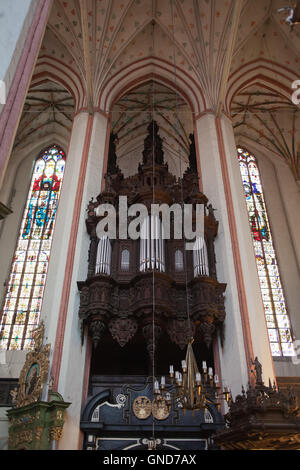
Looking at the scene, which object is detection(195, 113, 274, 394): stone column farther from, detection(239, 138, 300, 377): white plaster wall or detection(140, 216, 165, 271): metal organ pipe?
detection(239, 138, 300, 377): white plaster wall

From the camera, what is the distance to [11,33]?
6062 millimetres

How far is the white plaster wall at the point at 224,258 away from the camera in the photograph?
29.0 ft

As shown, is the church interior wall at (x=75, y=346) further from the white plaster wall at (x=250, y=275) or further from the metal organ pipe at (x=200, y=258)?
the white plaster wall at (x=250, y=275)

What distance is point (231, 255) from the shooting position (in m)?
10.4

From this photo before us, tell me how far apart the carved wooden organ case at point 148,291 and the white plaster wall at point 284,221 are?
17.6 ft

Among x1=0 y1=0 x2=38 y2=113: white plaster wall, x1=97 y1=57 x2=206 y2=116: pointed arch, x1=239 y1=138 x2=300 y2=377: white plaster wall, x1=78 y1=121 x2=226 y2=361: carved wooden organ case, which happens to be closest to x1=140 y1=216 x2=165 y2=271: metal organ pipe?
x1=78 y1=121 x2=226 y2=361: carved wooden organ case

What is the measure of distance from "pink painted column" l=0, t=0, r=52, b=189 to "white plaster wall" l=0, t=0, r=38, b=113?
160 mm

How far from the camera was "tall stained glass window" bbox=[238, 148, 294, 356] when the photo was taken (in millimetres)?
13641

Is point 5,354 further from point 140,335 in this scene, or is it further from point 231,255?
point 231,255

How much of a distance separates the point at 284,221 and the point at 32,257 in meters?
10.5

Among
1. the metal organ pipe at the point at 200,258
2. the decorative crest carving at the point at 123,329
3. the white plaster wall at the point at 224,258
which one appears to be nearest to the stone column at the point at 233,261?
the white plaster wall at the point at 224,258

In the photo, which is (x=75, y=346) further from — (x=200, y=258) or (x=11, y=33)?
(x=11, y=33)

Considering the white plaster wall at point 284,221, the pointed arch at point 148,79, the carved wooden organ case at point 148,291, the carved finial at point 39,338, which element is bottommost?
the carved finial at point 39,338

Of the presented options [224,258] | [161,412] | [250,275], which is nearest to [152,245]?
[224,258]
